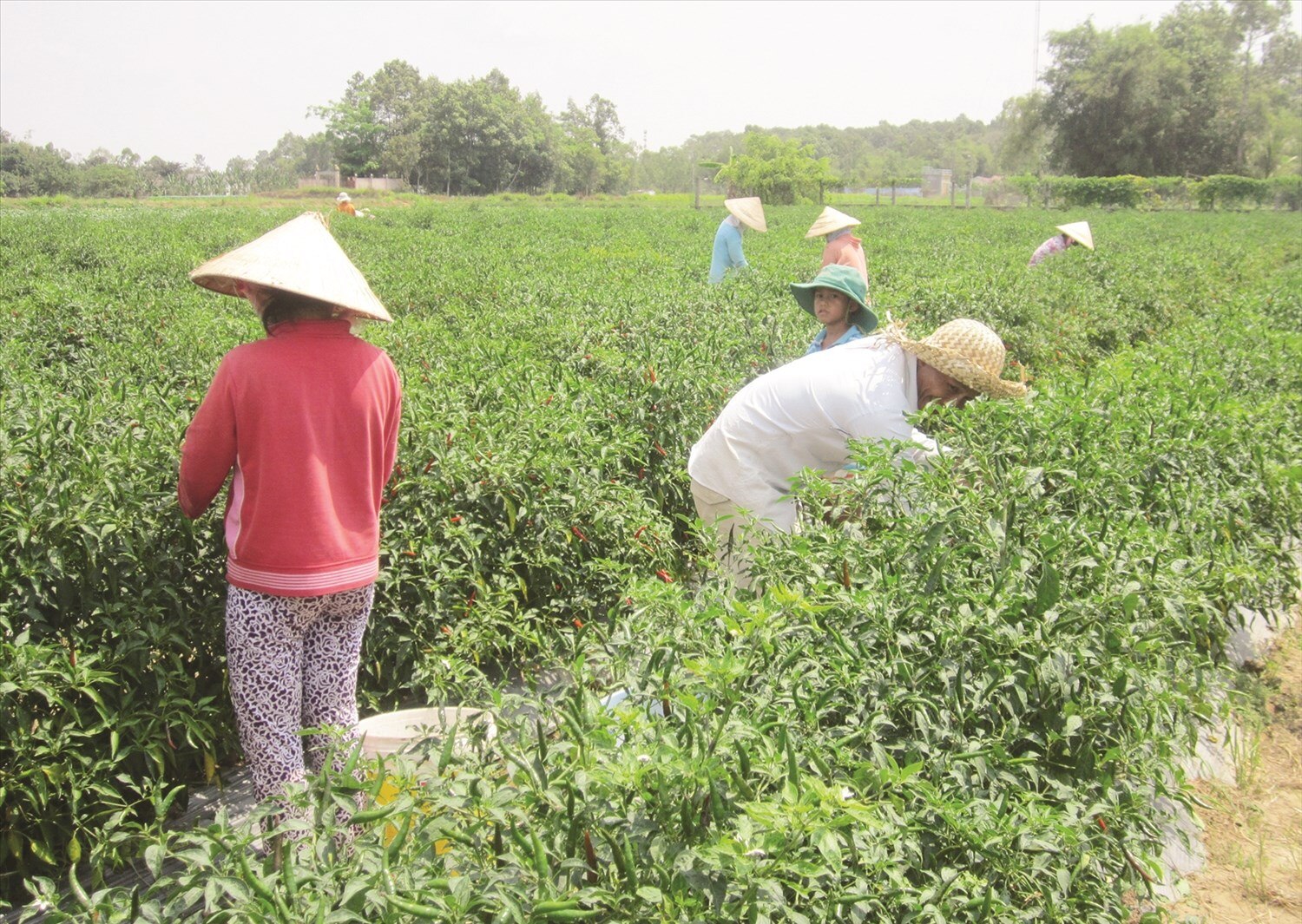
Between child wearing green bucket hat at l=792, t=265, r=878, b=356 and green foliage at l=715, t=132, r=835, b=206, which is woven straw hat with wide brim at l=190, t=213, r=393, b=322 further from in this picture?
green foliage at l=715, t=132, r=835, b=206

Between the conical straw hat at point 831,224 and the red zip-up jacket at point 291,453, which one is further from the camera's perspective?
the conical straw hat at point 831,224

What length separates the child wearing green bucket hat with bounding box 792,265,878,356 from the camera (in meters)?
4.17

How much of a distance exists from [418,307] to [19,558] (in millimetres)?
6353

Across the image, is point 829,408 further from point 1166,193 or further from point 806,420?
point 1166,193

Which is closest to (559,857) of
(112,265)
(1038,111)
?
(112,265)

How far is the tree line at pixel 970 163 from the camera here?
51344 mm

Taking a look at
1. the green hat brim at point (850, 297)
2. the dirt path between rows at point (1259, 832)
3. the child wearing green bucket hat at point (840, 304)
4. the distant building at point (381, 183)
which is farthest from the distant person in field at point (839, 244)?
the distant building at point (381, 183)

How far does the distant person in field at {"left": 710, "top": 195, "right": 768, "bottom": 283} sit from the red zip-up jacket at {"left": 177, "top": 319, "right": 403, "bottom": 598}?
6.06 m

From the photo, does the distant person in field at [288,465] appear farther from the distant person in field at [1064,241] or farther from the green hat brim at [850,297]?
the distant person in field at [1064,241]

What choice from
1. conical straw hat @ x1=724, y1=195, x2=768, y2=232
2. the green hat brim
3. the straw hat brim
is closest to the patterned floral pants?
the straw hat brim

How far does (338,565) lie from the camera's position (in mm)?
2623

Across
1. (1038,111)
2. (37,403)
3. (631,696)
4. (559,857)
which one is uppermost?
(1038,111)

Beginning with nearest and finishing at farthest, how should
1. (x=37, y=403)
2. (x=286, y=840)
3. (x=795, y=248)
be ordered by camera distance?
(x=286, y=840) → (x=37, y=403) → (x=795, y=248)

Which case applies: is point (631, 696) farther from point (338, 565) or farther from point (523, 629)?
point (523, 629)
